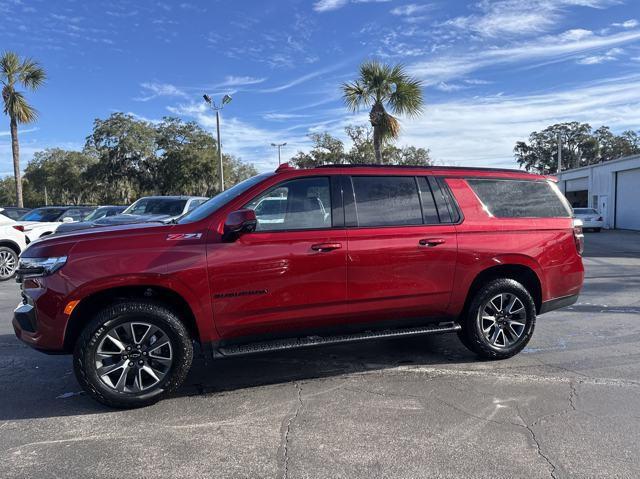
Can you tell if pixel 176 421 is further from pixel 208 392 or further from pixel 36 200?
pixel 36 200

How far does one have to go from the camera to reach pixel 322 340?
14.0 ft

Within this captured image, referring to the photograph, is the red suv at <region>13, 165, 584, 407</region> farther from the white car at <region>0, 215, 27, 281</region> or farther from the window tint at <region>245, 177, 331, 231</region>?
the white car at <region>0, 215, 27, 281</region>

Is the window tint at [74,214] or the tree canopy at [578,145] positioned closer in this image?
the window tint at [74,214]

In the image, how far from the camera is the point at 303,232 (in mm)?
4129

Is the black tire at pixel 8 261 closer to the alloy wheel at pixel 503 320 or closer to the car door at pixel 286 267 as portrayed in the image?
the car door at pixel 286 267

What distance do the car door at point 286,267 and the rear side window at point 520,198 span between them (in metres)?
1.64

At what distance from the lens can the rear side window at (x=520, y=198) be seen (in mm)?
4941

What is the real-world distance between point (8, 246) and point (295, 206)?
29.0ft

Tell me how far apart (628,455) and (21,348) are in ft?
18.9

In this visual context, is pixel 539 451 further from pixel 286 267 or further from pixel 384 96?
pixel 384 96

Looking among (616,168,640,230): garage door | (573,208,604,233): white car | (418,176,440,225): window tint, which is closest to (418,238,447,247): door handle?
(418,176,440,225): window tint

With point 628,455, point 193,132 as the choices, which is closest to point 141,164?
point 193,132

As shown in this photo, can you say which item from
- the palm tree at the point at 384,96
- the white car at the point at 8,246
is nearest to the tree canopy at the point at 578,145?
the palm tree at the point at 384,96

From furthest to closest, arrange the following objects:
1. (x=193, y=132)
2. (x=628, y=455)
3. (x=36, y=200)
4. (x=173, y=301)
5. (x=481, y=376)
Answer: (x=36, y=200) → (x=193, y=132) → (x=481, y=376) → (x=173, y=301) → (x=628, y=455)
